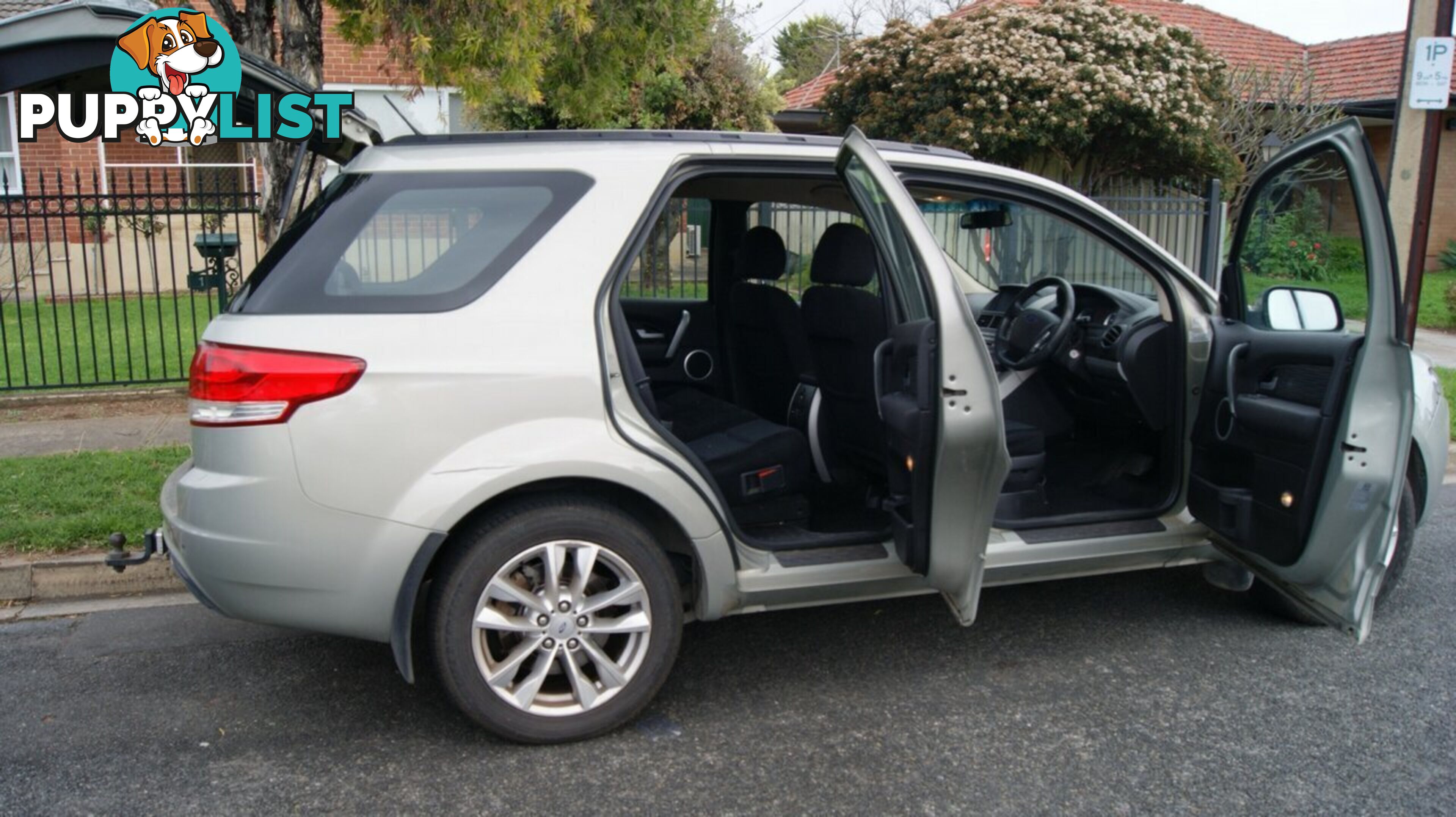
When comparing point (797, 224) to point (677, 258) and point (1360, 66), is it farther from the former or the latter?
point (1360, 66)

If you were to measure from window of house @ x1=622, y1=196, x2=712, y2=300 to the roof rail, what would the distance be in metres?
1.50

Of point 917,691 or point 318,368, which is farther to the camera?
point 917,691

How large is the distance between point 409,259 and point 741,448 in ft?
4.40

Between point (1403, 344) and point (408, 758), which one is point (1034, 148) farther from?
point (408, 758)

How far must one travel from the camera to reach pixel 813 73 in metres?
44.2

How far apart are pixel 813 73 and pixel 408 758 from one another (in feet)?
142

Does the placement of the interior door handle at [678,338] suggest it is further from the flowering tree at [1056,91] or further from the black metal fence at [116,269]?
the flowering tree at [1056,91]

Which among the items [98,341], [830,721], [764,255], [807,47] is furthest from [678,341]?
[807,47]

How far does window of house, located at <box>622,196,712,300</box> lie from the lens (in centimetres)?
586

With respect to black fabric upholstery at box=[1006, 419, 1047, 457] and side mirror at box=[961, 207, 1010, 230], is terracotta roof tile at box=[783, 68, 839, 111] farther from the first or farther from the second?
black fabric upholstery at box=[1006, 419, 1047, 457]

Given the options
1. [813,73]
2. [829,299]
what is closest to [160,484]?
[829,299]

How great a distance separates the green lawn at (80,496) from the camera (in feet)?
16.8

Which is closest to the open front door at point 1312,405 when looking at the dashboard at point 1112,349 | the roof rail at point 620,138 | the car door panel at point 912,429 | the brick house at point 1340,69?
the dashboard at point 1112,349

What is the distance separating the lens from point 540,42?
21.4ft
